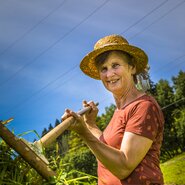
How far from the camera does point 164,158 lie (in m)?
46.4

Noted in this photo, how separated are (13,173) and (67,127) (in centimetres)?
43

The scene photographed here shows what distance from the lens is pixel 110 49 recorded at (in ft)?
8.93

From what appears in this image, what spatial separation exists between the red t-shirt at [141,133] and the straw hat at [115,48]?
0.43 metres

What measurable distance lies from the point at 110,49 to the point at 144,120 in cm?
66

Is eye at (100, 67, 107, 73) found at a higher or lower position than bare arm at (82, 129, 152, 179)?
higher

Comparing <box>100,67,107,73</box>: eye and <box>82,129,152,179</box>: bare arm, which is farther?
<box>100,67,107,73</box>: eye

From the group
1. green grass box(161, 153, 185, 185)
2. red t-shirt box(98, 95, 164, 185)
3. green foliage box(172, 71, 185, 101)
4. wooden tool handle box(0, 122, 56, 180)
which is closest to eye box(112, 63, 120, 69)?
red t-shirt box(98, 95, 164, 185)

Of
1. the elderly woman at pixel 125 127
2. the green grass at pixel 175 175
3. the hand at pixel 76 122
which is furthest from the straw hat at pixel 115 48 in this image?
the green grass at pixel 175 175

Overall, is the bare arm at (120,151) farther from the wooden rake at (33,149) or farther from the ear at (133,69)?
the ear at (133,69)

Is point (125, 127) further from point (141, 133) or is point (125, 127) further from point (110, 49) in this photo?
point (110, 49)

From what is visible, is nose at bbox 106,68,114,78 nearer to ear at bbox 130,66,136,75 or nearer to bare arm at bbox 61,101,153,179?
ear at bbox 130,66,136,75

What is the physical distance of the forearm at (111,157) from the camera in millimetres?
2256

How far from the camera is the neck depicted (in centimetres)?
264

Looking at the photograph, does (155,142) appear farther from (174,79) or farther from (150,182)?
(174,79)
